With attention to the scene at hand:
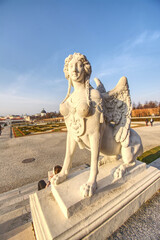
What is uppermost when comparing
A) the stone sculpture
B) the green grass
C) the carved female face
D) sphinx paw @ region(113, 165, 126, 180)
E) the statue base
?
the carved female face

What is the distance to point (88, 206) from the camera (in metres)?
1.69

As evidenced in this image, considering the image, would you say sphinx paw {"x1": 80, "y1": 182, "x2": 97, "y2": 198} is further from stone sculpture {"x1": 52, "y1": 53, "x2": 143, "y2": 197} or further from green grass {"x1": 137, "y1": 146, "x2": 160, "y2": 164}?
green grass {"x1": 137, "y1": 146, "x2": 160, "y2": 164}

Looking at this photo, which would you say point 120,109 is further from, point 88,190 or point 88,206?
point 88,206

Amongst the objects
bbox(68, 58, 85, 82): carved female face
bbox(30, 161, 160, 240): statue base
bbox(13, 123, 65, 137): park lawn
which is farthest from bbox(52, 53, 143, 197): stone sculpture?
bbox(13, 123, 65, 137): park lawn

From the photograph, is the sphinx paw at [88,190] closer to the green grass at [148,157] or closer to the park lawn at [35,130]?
the green grass at [148,157]

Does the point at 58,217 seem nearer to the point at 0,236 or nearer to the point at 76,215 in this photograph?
the point at 76,215

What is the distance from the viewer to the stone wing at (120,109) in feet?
7.27

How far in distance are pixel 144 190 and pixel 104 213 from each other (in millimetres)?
1013

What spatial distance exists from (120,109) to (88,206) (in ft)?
5.50

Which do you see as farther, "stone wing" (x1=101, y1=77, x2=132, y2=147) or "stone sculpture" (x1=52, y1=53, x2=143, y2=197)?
"stone wing" (x1=101, y1=77, x2=132, y2=147)

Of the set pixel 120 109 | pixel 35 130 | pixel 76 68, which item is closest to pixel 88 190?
pixel 120 109

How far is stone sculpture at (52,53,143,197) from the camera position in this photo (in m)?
1.86

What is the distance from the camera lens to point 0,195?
361 centimetres

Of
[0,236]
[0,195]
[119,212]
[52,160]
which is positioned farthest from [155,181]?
[52,160]
